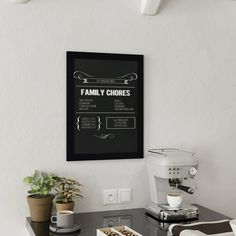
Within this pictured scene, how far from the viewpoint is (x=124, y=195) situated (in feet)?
8.09

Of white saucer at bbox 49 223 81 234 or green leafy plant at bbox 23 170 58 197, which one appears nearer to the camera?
white saucer at bbox 49 223 81 234

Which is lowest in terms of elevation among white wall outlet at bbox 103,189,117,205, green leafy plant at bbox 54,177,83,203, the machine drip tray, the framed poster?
the machine drip tray

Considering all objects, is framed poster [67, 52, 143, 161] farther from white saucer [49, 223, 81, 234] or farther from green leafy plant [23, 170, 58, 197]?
white saucer [49, 223, 81, 234]

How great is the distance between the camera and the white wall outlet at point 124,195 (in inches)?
96.8

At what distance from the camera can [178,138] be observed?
260cm

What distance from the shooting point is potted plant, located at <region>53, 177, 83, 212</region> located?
85.6 inches

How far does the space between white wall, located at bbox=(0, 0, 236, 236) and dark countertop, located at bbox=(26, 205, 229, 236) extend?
0.33 ft

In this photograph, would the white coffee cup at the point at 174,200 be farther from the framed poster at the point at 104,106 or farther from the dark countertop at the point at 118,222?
the framed poster at the point at 104,106

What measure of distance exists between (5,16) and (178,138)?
1223 mm

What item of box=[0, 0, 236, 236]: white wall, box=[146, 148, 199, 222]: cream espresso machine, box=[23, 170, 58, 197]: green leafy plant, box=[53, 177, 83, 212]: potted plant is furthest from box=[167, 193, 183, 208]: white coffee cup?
box=[23, 170, 58, 197]: green leafy plant

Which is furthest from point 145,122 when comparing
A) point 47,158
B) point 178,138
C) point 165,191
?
point 47,158

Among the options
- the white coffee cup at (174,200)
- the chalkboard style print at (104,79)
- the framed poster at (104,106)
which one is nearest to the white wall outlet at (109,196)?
the framed poster at (104,106)

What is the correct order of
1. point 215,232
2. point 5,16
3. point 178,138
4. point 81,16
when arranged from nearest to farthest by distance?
1. point 215,232
2. point 5,16
3. point 81,16
4. point 178,138

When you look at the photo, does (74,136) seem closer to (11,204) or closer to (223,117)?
(11,204)
